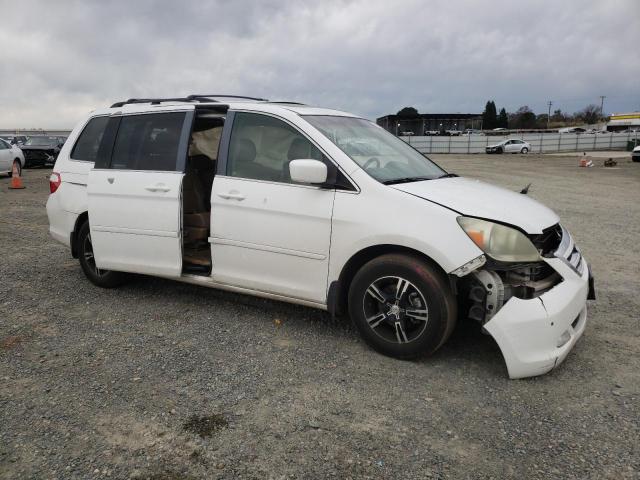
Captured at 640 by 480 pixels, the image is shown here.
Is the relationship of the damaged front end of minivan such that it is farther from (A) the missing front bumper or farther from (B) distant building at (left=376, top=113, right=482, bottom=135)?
(B) distant building at (left=376, top=113, right=482, bottom=135)

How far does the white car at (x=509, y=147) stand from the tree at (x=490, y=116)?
2999 inches

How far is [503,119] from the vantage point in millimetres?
120562

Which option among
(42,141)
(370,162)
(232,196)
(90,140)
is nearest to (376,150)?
(370,162)

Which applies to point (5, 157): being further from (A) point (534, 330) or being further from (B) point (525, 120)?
(B) point (525, 120)

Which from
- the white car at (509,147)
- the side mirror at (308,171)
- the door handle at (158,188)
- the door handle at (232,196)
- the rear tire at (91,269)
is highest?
the side mirror at (308,171)

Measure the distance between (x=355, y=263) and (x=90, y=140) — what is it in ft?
10.6

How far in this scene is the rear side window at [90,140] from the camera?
5.21 meters

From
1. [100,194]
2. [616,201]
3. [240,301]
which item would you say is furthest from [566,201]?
[100,194]

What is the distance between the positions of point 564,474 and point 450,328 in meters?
1.12

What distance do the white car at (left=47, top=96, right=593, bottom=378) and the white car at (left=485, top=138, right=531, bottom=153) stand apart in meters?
42.5

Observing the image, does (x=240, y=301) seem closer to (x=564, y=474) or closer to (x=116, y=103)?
(x=116, y=103)

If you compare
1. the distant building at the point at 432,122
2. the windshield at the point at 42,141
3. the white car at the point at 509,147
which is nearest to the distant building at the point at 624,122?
the distant building at the point at 432,122

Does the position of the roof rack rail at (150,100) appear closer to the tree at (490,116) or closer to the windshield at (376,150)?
the windshield at (376,150)

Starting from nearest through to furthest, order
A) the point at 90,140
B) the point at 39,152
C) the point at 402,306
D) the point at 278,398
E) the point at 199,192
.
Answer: the point at 278,398 → the point at 402,306 → the point at 199,192 → the point at 90,140 → the point at 39,152
